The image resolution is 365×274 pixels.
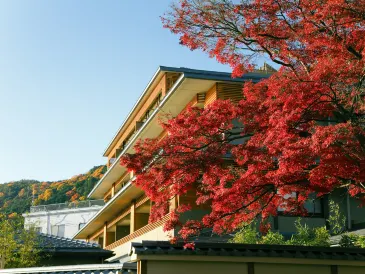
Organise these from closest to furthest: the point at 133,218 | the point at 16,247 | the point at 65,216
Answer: the point at 16,247
the point at 133,218
the point at 65,216

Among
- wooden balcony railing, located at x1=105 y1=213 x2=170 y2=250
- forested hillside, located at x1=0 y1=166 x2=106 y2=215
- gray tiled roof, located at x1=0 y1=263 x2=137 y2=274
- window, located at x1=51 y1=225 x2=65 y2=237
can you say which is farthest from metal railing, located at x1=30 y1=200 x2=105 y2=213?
gray tiled roof, located at x1=0 y1=263 x2=137 y2=274

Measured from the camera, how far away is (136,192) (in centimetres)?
3312

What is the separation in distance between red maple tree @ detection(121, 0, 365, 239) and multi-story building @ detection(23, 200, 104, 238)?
2158 inches

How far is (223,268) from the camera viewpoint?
14328mm

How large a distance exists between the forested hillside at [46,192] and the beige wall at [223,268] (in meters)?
74.1

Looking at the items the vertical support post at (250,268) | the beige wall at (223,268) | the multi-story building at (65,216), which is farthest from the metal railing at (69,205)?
the vertical support post at (250,268)

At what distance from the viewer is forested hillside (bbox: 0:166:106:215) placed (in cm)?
9012

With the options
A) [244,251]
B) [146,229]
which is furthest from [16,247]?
[244,251]

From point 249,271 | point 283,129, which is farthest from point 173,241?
point 283,129

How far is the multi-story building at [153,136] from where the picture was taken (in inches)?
1029

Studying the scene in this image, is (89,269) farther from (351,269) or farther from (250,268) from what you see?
(351,269)

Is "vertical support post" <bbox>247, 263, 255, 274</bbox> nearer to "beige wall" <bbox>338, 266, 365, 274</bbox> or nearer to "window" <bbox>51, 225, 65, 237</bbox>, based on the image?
"beige wall" <bbox>338, 266, 365, 274</bbox>

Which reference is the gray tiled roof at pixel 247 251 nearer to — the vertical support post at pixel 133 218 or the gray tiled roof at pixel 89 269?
the gray tiled roof at pixel 89 269

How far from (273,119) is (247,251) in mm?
3493
